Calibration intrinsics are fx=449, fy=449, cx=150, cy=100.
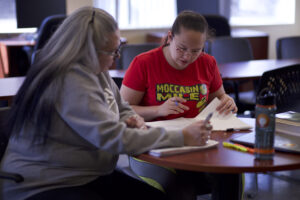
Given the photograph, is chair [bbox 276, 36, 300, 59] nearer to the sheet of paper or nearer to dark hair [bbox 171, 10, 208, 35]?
dark hair [bbox 171, 10, 208, 35]

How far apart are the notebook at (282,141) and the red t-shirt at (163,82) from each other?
44 centimetres

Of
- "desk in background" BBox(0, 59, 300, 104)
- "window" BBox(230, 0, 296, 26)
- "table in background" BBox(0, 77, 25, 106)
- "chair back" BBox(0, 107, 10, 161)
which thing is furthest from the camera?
"window" BBox(230, 0, 296, 26)

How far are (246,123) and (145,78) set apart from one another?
513 millimetres

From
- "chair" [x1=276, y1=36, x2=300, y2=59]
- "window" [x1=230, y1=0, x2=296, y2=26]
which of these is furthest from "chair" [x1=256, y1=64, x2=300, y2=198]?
"window" [x1=230, y1=0, x2=296, y2=26]

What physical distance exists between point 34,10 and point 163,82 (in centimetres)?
354

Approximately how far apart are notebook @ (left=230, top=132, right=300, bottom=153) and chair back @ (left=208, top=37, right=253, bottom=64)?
2564 millimetres

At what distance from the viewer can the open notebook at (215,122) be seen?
1814mm

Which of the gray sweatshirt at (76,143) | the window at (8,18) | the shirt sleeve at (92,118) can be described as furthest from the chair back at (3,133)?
the window at (8,18)

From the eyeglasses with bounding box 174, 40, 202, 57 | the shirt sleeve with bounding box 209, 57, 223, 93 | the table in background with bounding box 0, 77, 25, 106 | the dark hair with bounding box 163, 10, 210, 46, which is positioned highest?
the dark hair with bounding box 163, 10, 210, 46

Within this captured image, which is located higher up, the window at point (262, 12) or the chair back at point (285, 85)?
the window at point (262, 12)

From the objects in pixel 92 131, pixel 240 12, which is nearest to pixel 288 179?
pixel 92 131

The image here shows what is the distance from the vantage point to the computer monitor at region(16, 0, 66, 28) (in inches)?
201

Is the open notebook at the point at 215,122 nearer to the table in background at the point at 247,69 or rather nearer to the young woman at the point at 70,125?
the young woman at the point at 70,125

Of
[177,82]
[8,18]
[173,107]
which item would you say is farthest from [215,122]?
[8,18]
